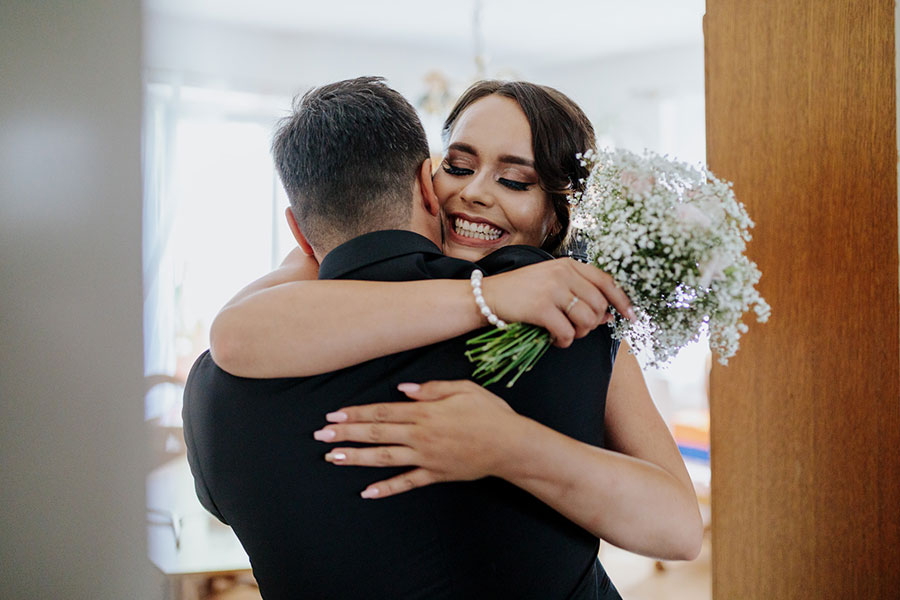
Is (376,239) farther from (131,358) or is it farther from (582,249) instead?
(131,358)

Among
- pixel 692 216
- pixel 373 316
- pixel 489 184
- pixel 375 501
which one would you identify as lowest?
pixel 375 501

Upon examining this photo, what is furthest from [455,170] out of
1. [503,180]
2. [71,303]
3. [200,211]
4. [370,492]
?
[200,211]

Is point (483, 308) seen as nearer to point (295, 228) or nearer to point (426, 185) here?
point (426, 185)

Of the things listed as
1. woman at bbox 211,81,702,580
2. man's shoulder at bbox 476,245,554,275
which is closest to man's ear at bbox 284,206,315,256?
woman at bbox 211,81,702,580

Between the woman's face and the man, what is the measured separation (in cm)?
44

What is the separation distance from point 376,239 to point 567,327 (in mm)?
296

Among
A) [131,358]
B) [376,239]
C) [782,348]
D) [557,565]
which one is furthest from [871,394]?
[131,358]

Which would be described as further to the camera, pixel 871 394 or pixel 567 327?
pixel 871 394

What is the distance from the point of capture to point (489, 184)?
60.1 inches

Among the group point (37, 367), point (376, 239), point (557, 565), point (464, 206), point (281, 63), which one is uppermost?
point (281, 63)

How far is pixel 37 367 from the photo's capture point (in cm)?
184

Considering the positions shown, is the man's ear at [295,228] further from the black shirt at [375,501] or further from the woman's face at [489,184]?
the woman's face at [489,184]

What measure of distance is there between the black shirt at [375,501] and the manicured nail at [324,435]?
10mm

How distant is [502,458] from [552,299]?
0.22 metres
